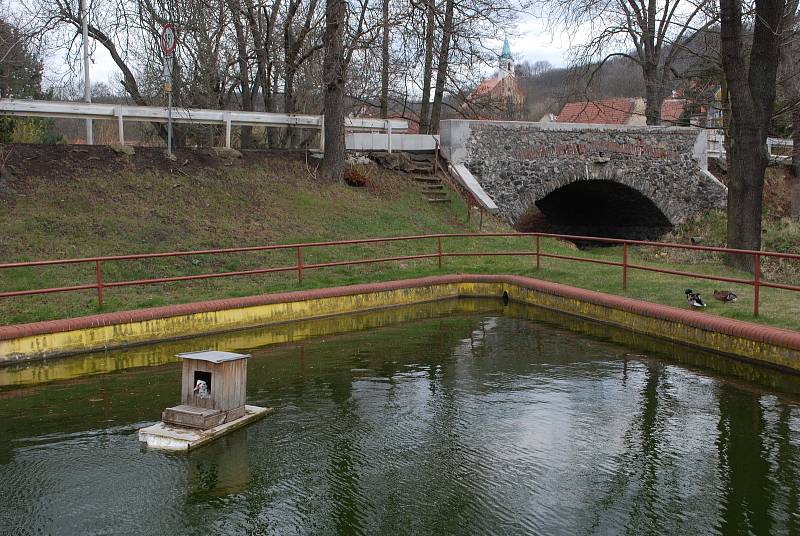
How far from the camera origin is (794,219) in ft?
87.2

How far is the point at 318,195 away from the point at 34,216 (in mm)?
6983

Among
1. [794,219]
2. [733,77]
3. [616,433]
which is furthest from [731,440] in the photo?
[794,219]

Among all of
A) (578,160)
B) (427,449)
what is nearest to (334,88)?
(578,160)

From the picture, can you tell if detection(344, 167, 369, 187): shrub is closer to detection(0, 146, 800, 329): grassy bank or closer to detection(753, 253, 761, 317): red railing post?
detection(0, 146, 800, 329): grassy bank

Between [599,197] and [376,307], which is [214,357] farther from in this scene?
[599,197]

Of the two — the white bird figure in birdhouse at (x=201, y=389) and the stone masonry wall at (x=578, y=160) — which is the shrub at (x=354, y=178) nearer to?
the stone masonry wall at (x=578, y=160)

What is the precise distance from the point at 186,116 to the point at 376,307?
26.0ft

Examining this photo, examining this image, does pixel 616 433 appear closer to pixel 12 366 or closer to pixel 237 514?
pixel 237 514

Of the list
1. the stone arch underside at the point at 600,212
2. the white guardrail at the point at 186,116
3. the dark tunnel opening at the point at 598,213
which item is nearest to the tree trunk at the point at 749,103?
the stone arch underside at the point at 600,212

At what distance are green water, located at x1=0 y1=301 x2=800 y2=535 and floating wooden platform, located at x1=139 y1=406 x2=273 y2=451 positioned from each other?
0.14 metres

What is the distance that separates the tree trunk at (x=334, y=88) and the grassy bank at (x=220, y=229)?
0.63m

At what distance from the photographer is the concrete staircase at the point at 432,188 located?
21.7 metres

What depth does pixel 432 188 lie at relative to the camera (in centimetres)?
2220

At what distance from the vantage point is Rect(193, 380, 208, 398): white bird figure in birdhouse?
7.78 metres
